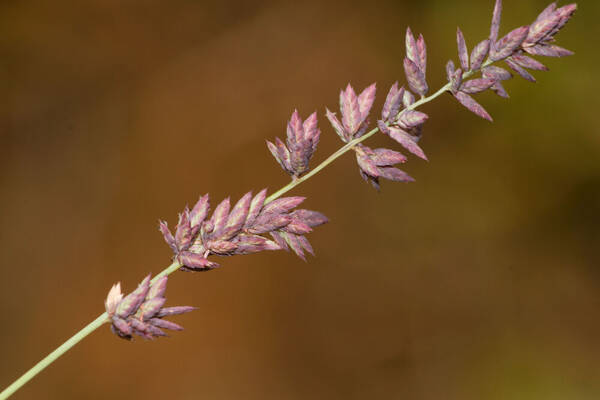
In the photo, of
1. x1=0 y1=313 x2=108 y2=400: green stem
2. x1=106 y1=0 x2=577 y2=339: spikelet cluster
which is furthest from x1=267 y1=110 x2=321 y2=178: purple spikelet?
x1=0 y1=313 x2=108 y2=400: green stem

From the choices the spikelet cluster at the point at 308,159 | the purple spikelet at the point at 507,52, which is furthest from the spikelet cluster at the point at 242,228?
the purple spikelet at the point at 507,52

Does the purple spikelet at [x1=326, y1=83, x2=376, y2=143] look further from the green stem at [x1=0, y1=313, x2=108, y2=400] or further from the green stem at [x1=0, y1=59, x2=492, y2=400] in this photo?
the green stem at [x1=0, y1=313, x2=108, y2=400]

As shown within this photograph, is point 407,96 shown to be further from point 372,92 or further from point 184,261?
point 184,261

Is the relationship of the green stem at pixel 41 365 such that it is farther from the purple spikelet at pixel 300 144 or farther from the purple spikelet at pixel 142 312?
the purple spikelet at pixel 300 144

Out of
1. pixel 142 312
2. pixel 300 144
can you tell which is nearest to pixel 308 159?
pixel 300 144

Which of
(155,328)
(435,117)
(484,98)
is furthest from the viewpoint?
(435,117)

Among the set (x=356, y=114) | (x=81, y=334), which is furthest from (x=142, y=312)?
(x=356, y=114)

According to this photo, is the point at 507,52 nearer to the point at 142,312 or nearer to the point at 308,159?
the point at 308,159

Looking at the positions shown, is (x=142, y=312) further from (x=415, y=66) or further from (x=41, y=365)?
(x=415, y=66)

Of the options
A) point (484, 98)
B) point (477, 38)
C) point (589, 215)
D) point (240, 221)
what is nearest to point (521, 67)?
point (240, 221)
